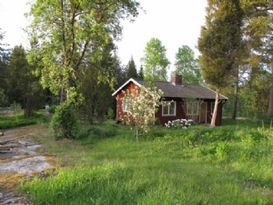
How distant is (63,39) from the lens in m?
24.5

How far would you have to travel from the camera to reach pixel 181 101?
35.6 meters

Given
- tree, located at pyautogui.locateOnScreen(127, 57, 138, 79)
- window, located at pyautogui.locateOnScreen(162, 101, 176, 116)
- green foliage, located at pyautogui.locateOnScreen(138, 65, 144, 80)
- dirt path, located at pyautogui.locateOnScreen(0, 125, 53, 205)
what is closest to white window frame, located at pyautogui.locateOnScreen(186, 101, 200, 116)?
window, located at pyautogui.locateOnScreen(162, 101, 176, 116)

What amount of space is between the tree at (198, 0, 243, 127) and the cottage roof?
2.76 m

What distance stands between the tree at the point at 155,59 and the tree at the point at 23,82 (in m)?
34.5

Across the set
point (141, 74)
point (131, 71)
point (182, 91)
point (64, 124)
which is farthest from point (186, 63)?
point (64, 124)

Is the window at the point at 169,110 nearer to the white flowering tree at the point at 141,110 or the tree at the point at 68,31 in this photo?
the tree at the point at 68,31

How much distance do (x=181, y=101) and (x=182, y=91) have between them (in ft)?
5.30

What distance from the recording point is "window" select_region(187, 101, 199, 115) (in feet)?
119

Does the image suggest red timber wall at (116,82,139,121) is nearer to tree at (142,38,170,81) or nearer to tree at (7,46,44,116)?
tree at (7,46,44,116)

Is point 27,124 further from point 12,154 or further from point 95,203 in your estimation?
point 95,203

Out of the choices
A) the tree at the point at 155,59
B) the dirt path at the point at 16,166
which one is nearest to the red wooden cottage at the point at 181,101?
the dirt path at the point at 16,166

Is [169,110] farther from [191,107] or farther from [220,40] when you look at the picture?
[220,40]

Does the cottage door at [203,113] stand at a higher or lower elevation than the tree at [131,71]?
lower

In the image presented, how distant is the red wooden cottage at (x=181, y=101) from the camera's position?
34562 millimetres
